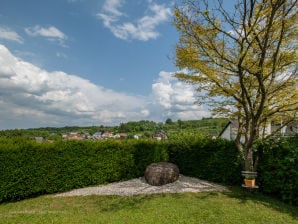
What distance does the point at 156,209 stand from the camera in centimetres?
746

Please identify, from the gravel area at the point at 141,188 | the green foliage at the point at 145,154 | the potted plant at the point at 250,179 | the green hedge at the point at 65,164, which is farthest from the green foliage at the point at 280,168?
the green hedge at the point at 65,164

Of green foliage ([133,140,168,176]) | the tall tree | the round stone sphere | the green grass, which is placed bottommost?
the green grass

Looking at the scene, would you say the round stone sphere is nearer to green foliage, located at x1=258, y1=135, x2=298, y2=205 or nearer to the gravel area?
the gravel area

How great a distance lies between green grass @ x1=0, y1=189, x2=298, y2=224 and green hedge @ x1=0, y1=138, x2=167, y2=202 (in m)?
0.61

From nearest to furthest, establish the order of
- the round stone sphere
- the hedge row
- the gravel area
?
the hedge row
the gravel area
the round stone sphere

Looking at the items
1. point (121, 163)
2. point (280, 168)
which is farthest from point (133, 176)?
point (280, 168)

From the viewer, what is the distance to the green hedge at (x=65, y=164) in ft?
30.2

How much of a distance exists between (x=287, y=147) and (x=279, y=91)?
2673mm

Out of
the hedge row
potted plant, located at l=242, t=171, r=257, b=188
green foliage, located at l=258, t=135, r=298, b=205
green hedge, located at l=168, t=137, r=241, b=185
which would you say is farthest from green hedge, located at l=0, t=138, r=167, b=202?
green foliage, located at l=258, t=135, r=298, b=205

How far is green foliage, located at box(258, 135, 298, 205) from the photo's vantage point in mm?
8484

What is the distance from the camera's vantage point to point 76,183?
10.7 metres

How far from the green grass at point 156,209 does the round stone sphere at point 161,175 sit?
1.64 m

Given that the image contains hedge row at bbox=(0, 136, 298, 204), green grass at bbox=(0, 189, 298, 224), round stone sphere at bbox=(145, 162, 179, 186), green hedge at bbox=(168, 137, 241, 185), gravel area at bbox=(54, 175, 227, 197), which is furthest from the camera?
green hedge at bbox=(168, 137, 241, 185)

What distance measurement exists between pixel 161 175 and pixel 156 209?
3.41 m
